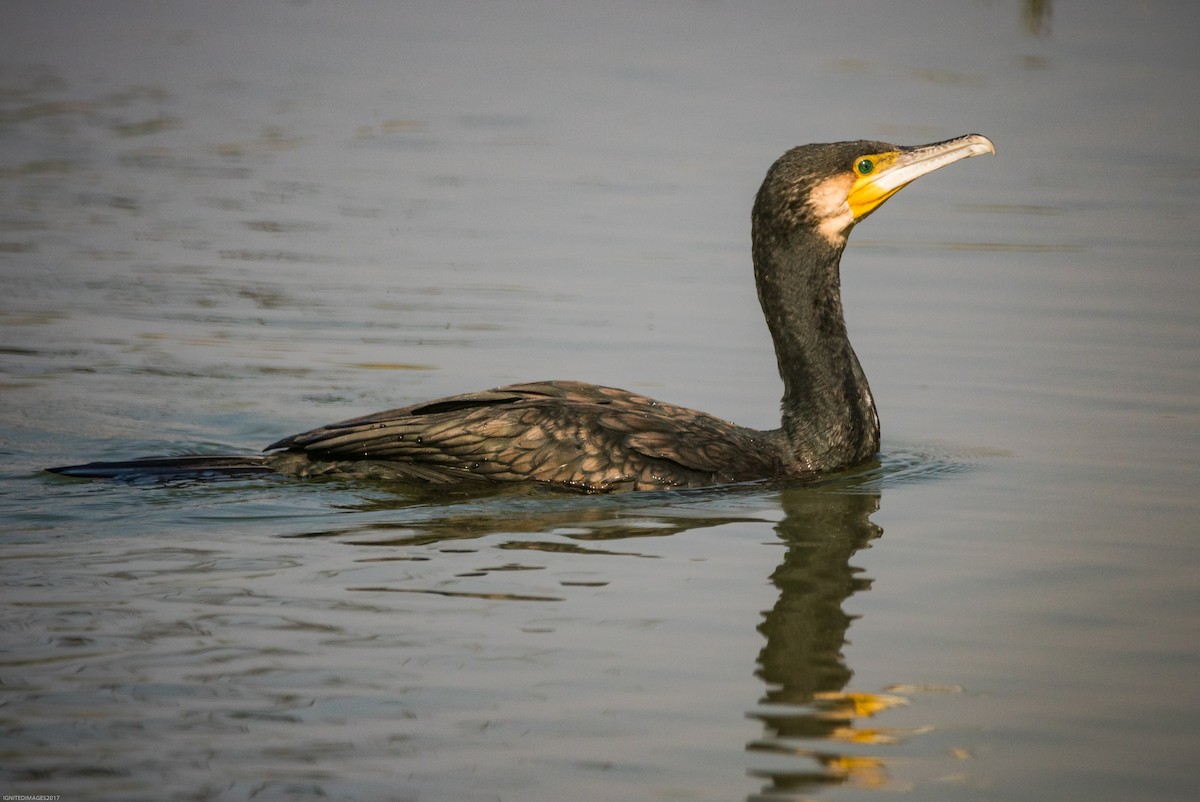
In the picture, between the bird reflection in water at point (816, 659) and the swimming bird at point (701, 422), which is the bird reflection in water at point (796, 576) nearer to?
the bird reflection in water at point (816, 659)

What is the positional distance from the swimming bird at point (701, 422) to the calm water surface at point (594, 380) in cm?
15

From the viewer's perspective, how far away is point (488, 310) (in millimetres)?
10594

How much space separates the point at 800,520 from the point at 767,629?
4.61 ft

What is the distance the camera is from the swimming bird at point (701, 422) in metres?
7.19

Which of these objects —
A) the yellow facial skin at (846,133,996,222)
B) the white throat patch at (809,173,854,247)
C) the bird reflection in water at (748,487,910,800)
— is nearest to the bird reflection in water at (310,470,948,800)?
the bird reflection in water at (748,487,910,800)

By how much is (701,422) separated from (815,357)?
0.72 metres

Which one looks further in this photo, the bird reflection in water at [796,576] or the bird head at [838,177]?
the bird head at [838,177]

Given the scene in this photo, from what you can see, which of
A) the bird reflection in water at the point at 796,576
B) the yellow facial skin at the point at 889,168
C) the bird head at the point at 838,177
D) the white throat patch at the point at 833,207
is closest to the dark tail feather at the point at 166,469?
the bird reflection in water at the point at 796,576

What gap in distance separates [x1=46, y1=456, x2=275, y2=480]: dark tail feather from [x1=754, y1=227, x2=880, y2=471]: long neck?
2553 mm

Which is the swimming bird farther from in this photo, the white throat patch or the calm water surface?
the calm water surface

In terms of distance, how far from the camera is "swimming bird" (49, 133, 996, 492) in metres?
7.19

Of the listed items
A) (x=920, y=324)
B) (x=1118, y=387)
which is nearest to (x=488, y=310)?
(x=920, y=324)

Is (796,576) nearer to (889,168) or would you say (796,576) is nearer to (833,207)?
(833,207)

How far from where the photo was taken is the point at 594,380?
9141mm
